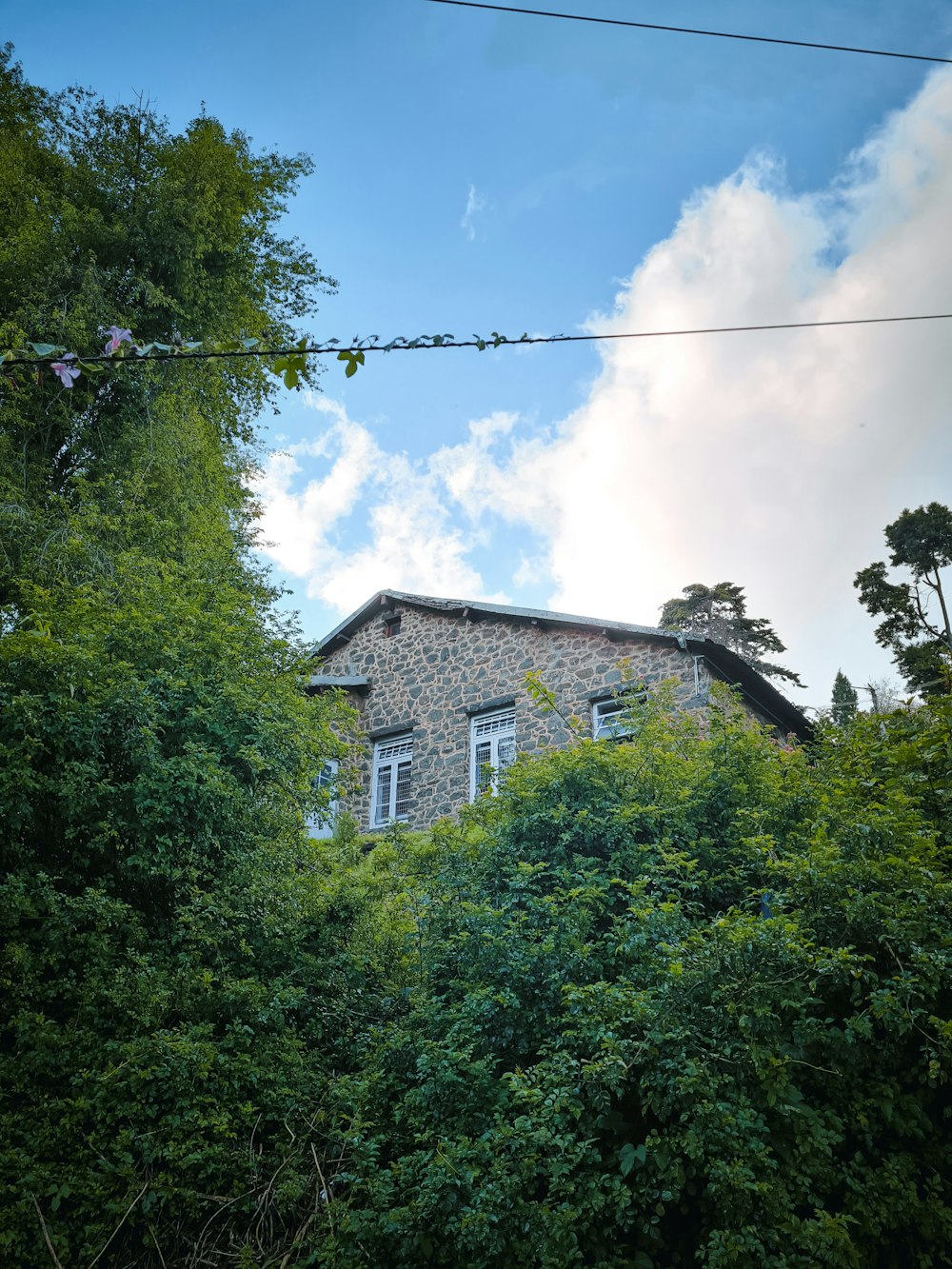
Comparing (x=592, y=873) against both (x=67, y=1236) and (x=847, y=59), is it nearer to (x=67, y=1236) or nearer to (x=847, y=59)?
(x=67, y=1236)

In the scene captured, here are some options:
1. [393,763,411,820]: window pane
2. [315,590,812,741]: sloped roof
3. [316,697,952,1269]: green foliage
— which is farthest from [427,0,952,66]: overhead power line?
[393,763,411,820]: window pane

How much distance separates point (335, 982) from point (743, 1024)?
3.26 m

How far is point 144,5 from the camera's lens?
222 inches

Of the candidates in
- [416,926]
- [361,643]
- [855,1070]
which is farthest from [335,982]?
[361,643]

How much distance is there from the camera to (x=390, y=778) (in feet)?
43.3

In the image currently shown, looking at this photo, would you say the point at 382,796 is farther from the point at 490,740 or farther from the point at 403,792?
the point at 490,740

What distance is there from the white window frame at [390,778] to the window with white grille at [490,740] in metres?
1.18

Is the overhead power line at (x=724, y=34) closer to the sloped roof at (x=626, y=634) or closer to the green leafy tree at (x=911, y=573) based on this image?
the sloped roof at (x=626, y=634)

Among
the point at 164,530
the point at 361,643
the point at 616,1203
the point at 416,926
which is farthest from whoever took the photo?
the point at 361,643

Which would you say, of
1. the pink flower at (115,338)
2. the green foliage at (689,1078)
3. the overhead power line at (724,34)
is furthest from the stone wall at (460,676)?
the pink flower at (115,338)

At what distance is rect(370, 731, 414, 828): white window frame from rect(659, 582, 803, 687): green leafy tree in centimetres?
1787

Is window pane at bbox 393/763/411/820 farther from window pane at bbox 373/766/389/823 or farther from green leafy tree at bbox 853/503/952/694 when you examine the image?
green leafy tree at bbox 853/503/952/694

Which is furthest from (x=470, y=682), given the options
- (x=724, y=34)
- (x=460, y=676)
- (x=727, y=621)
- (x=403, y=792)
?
(x=727, y=621)

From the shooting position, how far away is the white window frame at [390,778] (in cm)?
1291
